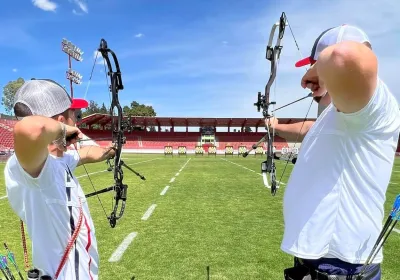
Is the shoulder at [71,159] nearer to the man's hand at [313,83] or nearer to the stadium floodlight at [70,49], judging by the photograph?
the man's hand at [313,83]

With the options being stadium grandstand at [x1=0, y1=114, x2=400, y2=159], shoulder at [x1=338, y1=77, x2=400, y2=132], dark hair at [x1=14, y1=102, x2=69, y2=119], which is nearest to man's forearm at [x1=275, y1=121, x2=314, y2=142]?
shoulder at [x1=338, y1=77, x2=400, y2=132]

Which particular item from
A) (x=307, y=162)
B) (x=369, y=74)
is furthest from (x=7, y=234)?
(x=369, y=74)

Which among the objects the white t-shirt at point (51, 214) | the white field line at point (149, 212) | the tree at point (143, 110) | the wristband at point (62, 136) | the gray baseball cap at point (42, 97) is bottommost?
the white field line at point (149, 212)

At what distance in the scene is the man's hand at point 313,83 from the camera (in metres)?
1.72

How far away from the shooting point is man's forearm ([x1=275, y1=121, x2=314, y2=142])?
276 cm

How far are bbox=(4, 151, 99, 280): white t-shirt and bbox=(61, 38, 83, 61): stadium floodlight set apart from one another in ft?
149

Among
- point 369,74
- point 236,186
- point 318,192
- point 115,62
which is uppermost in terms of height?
point 115,62

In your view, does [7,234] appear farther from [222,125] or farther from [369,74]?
[222,125]

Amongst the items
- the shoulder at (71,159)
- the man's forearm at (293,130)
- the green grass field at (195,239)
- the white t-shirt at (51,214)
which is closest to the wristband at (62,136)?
the white t-shirt at (51,214)

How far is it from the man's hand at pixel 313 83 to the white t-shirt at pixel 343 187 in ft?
0.56

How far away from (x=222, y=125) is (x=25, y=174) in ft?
211

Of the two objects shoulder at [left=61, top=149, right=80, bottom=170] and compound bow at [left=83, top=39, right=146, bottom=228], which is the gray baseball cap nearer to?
shoulder at [left=61, top=149, right=80, bottom=170]

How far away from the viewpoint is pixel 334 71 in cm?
136

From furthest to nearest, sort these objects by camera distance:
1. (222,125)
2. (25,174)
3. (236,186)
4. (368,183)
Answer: (222,125) → (236,186) → (25,174) → (368,183)
